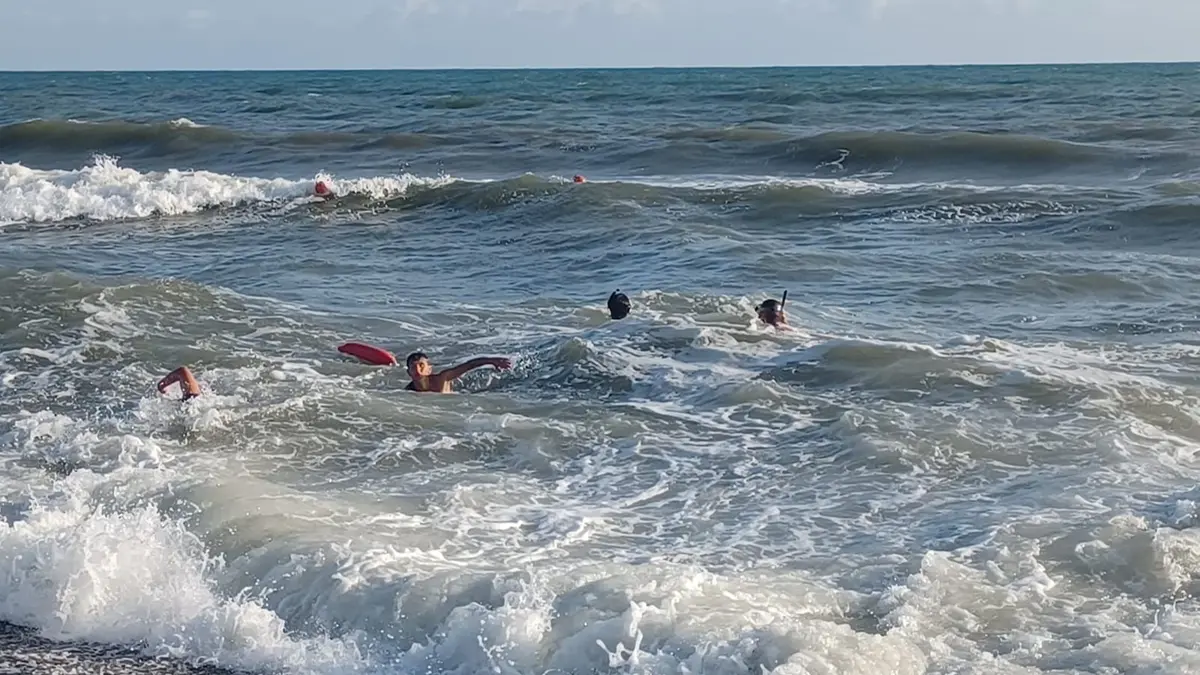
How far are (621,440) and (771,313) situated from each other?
3.15m

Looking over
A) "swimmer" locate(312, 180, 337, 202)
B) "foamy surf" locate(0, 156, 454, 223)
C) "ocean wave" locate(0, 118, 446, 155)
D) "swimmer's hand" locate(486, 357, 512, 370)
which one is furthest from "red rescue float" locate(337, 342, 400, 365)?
"ocean wave" locate(0, 118, 446, 155)

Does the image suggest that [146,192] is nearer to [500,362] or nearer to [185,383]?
[185,383]

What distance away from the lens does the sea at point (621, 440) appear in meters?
6.46

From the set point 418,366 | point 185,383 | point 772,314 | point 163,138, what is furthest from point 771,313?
point 163,138

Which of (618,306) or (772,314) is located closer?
(772,314)

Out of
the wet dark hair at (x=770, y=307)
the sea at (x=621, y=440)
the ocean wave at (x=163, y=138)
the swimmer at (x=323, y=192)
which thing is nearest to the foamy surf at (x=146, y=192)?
the swimmer at (x=323, y=192)

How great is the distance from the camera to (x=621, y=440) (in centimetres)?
960

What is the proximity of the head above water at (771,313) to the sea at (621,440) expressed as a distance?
11 centimetres

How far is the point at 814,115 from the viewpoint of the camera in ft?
129

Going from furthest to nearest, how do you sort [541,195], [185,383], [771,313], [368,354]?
1. [541,195]
2. [771,313]
3. [368,354]
4. [185,383]

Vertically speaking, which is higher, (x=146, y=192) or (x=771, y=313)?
(x=146, y=192)

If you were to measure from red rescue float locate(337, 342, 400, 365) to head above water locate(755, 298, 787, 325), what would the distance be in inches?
128

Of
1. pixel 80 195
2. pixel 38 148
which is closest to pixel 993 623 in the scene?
pixel 80 195

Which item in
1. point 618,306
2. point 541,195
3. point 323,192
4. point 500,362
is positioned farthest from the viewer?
point 323,192
